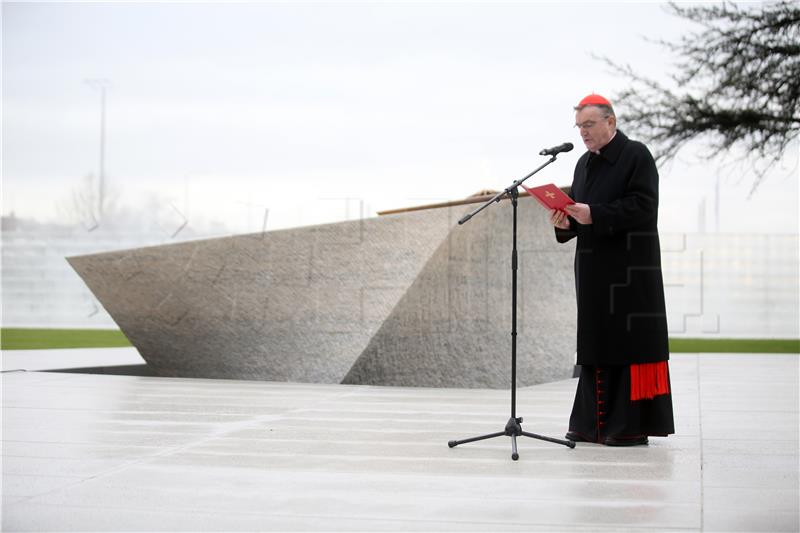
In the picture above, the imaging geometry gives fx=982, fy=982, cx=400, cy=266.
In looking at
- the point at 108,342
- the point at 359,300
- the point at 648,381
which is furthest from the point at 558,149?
the point at 108,342

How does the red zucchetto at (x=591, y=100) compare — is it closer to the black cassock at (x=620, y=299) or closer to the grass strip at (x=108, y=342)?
the black cassock at (x=620, y=299)

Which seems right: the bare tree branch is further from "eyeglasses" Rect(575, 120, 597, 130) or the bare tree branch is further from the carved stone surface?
"eyeglasses" Rect(575, 120, 597, 130)

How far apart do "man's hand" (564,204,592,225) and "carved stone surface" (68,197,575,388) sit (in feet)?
7.21

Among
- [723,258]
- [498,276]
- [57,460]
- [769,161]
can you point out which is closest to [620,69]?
[769,161]

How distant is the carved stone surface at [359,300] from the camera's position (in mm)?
6199

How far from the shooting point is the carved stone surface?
6199 mm

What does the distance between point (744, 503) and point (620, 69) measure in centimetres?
966

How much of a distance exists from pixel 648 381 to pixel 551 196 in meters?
0.84

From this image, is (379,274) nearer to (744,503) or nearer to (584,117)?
(584,117)

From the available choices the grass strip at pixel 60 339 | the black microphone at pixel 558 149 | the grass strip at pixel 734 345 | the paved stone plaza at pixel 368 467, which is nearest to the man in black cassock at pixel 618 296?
the paved stone plaza at pixel 368 467

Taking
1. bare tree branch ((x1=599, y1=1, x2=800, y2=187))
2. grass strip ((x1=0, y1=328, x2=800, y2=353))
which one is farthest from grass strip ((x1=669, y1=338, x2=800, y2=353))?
bare tree branch ((x1=599, y1=1, x2=800, y2=187))

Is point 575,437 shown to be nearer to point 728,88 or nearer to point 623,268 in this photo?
point 623,268

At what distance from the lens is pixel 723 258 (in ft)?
49.0

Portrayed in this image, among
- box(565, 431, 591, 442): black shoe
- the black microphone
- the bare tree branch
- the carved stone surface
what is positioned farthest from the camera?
the bare tree branch
